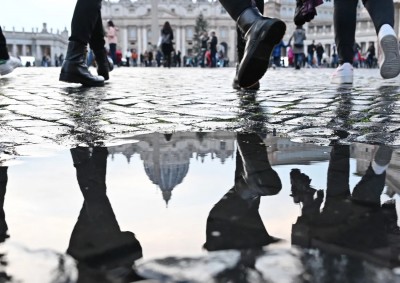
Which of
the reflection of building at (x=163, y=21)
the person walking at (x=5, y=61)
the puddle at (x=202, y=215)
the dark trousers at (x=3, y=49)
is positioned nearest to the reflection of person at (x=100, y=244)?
the puddle at (x=202, y=215)

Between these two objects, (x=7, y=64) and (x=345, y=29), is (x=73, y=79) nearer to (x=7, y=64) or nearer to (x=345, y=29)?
(x=7, y=64)

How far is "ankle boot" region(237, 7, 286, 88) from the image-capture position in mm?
2090

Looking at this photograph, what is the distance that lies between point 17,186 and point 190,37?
3820 inches

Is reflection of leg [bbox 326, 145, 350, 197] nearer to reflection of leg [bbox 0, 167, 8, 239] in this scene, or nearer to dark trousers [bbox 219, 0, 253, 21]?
reflection of leg [bbox 0, 167, 8, 239]

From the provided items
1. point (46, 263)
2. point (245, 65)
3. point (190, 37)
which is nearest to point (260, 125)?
point (245, 65)

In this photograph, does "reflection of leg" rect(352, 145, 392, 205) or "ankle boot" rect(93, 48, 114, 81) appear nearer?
"reflection of leg" rect(352, 145, 392, 205)

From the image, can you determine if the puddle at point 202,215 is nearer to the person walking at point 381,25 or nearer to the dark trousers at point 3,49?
the person walking at point 381,25

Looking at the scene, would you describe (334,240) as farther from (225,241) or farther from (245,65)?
(245,65)

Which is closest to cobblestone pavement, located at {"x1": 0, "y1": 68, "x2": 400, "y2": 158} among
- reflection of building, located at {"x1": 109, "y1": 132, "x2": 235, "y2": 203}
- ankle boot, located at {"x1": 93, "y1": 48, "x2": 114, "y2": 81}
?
reflection of building, located at {"x1": 109, "y1": 132, "x2": 235, "y2": 203}

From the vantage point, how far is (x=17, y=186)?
1.19 metres

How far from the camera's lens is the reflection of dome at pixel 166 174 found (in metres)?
1.14

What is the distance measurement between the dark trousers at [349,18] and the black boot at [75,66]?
1960 millimetres

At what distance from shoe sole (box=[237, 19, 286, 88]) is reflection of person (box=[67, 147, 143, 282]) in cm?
114

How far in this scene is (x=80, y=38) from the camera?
365cm
